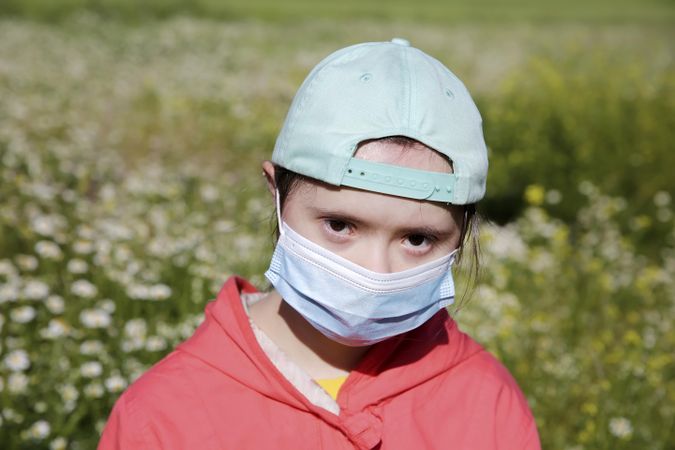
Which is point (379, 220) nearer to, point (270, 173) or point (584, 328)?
point (270, 173)

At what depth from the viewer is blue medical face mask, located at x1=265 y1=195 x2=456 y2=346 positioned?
1665 millimetres

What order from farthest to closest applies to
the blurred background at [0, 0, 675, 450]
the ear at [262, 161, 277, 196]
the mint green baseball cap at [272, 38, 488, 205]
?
the blurred background at [0, 0, 675, 450] → the ear at [262, 161, 277, 196] → the mint green baseball cap at [272, 38, 488, 205]

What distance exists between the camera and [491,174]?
227 inches

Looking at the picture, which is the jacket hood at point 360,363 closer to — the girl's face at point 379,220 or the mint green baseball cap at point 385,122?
the girl's face at point 379,220

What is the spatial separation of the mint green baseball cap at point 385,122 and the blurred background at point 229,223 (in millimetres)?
598

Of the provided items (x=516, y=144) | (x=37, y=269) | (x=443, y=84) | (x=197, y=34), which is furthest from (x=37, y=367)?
(x=197, y=34)

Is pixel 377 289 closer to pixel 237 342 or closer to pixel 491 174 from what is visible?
pixel 237 342

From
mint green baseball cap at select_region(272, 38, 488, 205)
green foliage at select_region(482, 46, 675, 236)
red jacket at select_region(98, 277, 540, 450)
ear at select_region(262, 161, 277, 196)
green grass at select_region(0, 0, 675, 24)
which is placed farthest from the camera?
green grass at select_region(0, 0, 675, 24)

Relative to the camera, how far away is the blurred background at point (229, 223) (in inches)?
121

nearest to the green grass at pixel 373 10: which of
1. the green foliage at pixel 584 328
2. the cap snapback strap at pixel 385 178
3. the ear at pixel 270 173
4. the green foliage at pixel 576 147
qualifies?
the green foliage at pixel 576 147

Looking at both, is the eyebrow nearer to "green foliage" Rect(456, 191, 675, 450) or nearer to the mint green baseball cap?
the mint green baseball cap

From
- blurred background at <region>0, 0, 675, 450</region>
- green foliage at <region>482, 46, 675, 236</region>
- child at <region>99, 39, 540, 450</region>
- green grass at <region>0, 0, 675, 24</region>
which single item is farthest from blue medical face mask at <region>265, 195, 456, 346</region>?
green grass at <region>0, 0, 675, 24</region>

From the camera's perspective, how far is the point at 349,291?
5.49 feet

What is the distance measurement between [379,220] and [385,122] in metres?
0.20
